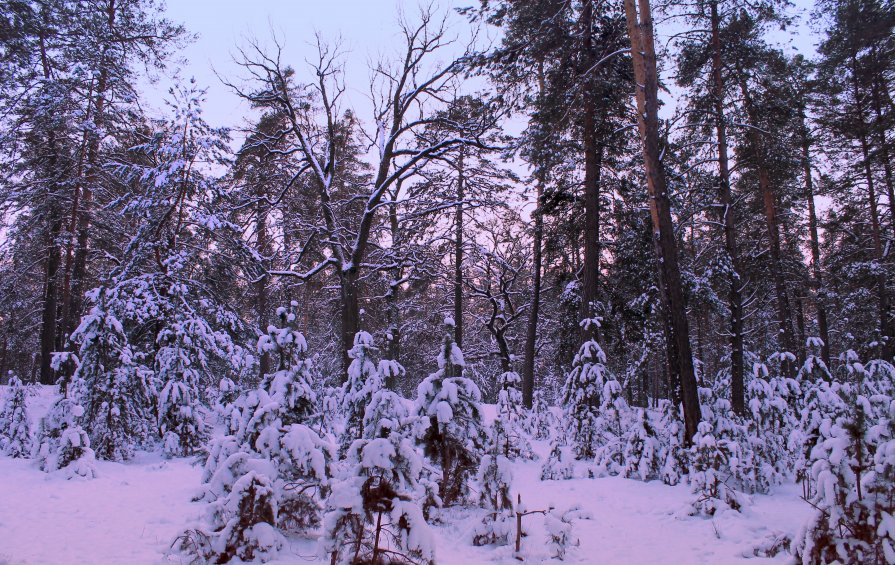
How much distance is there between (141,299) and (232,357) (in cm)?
239

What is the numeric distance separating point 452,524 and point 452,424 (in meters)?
1.17

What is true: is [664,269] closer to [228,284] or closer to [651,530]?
[651,530]

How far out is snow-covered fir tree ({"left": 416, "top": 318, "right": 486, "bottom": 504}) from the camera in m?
6.32

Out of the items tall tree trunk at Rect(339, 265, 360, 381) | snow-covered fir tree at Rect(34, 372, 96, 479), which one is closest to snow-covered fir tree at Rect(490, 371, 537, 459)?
tall tree trunk at Rect(339, 265, 360, 381)

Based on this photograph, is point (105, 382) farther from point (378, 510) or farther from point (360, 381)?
point (378, 510)

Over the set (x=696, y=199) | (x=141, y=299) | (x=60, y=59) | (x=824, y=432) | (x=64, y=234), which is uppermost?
(x=60, y=59)

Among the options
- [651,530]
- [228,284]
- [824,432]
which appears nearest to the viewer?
[824,432]

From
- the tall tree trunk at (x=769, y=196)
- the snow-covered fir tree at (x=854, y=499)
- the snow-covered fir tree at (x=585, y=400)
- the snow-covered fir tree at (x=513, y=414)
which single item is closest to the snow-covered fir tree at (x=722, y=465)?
the snow-covered fir tree at (x=585, y=400)

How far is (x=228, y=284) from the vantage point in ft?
47.5

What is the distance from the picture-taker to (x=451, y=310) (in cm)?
2305

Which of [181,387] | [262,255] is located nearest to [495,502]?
[181,387]

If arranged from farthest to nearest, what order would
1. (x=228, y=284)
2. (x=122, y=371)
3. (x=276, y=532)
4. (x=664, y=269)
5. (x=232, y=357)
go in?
(x=228, y=284)
(x=232, y=357)
(x=122, y=371)
(x=664, y=269)
(x=276, y=532)

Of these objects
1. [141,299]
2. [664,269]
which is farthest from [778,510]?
[141,299]

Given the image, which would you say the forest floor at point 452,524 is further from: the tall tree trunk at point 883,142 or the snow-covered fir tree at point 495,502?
the tall tree trunk at point 883,142
